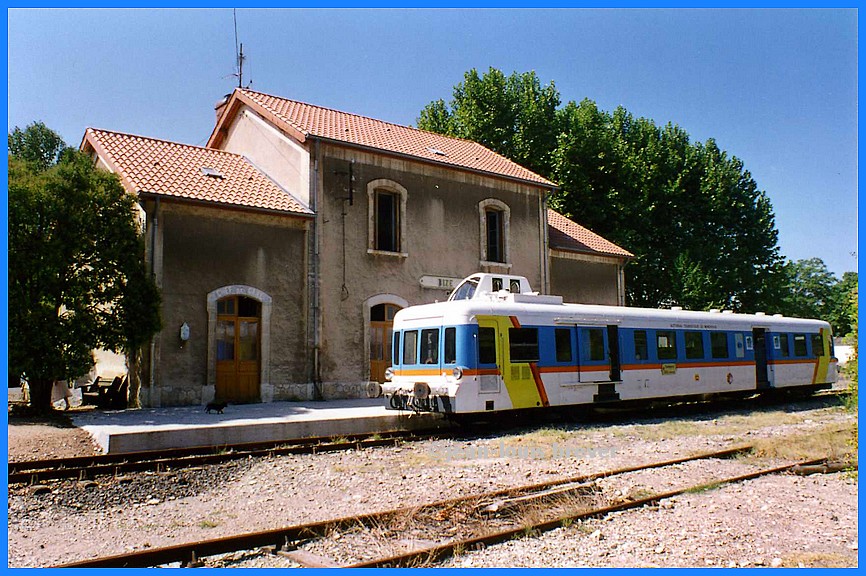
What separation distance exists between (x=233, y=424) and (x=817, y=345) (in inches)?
693

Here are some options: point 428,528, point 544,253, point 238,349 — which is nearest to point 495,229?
point 544,253

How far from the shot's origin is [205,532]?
6.71 m

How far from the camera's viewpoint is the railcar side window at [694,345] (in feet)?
55.5

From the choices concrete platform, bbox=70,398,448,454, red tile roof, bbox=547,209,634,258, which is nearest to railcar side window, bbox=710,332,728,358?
red tile roof, bbox=547,209,634,258

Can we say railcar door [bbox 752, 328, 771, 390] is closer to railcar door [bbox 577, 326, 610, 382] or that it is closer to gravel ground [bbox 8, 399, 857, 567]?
railcar door [bbox 577, 326, 610, 382]

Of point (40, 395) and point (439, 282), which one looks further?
point (439, 282)

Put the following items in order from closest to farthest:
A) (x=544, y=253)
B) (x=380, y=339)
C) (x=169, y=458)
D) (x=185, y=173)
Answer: (x=169, y=458) → (x=185, y=173) → (x=380, y=339) → (x=544, y=253)

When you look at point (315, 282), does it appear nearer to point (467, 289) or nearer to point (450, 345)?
point (467, 289)

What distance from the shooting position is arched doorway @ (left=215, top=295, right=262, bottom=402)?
1689 cm

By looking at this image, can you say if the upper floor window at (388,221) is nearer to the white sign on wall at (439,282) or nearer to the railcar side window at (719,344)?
the white sign on wall at (439,282)

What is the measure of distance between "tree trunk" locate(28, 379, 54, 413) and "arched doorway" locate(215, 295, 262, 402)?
11.5ft

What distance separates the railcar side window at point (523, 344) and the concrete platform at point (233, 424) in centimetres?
201

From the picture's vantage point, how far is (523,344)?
44.8 ft

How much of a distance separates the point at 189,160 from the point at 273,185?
91.5 inches
